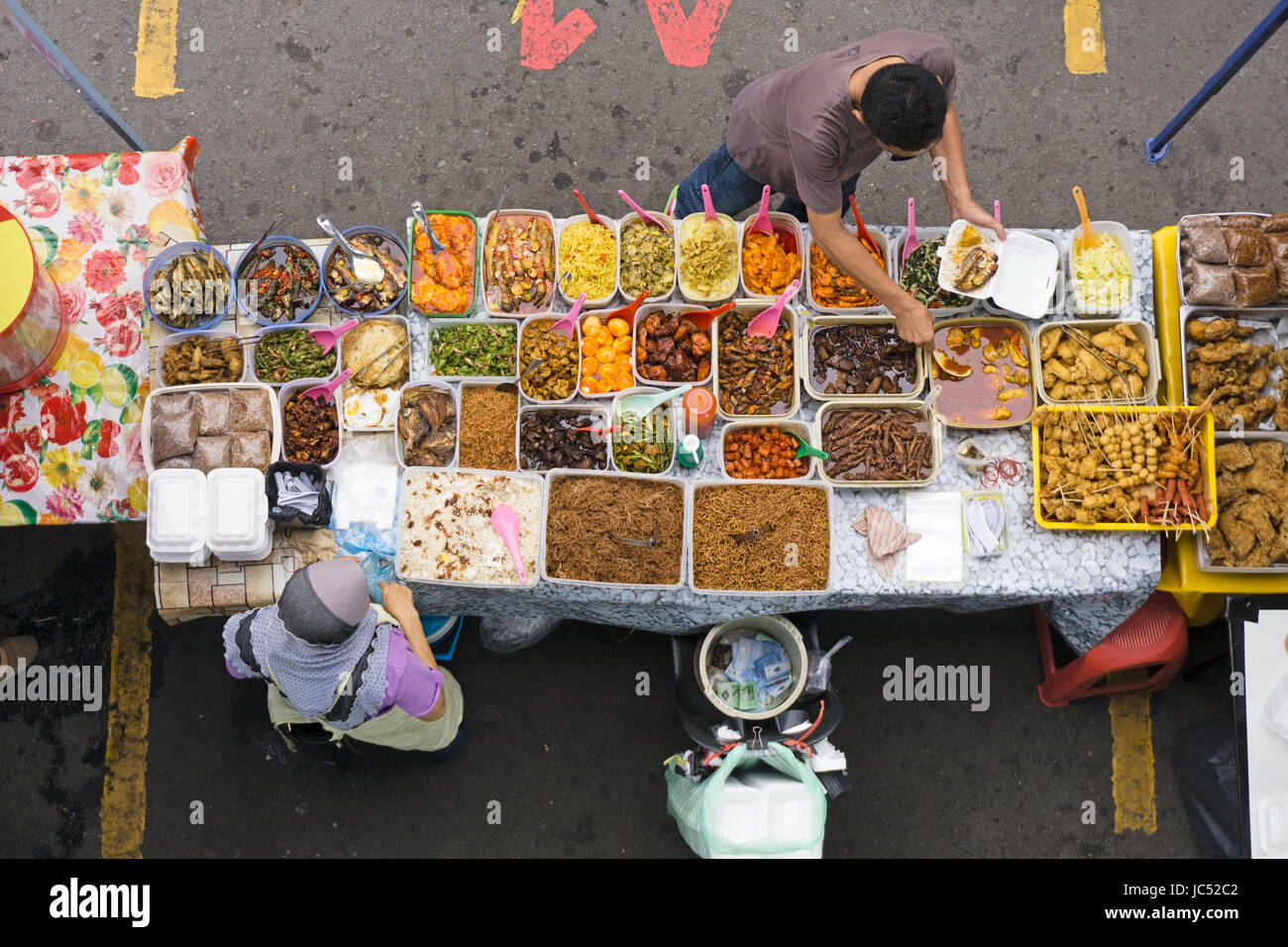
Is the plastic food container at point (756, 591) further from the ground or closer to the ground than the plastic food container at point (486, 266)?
closer to the ground

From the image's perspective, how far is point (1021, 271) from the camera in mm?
3445

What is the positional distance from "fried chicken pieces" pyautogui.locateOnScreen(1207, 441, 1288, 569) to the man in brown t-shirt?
52.3 inches

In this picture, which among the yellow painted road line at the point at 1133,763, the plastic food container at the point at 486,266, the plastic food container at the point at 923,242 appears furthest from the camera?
the yellow painted road line at the point at 1133,763

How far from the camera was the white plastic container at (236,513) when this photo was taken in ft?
10.7

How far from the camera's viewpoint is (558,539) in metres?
3.29

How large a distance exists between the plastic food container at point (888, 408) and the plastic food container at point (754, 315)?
13 centimetres

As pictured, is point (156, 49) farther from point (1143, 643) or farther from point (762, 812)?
point (1143, 643)

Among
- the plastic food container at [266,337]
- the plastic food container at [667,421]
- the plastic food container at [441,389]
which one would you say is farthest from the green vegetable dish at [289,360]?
the plastic food container at [667,421]

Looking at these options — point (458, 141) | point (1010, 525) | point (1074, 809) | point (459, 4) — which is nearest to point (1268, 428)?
point (1010, 525)

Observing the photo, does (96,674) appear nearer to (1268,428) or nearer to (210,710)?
(210,710)

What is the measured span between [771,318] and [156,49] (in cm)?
446

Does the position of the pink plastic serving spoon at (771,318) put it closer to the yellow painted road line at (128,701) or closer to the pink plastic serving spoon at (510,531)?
the pink plastic serving spoon at (510,531)

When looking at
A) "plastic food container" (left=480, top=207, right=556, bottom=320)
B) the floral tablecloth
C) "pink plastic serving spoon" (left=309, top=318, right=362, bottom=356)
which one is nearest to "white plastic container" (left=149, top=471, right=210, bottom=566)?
the floral tablecloth

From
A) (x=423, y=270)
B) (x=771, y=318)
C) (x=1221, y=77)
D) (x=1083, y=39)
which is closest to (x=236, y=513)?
(x=423, y=270)
